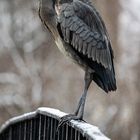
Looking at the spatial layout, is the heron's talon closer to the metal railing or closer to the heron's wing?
the metal railing

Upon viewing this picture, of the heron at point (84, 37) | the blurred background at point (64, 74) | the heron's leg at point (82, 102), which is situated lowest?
the blurred background at point (64, 74)

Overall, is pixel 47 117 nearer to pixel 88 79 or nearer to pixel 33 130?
pixel 33 130

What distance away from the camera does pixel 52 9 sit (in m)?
3.52

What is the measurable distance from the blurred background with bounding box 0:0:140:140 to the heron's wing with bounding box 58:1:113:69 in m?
3.90

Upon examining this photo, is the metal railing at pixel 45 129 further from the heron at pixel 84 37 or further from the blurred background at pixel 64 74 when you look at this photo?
the blurred background at pixel 64 74

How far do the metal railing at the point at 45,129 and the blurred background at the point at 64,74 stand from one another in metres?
4.02

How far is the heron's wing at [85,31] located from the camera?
11.2ft

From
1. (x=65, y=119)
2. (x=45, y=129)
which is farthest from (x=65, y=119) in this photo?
(x=45, y=129)

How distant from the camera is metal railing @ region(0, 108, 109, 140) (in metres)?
2.70

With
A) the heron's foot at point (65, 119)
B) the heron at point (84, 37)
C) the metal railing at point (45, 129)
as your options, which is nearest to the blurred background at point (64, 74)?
the heron at point (84, 37)

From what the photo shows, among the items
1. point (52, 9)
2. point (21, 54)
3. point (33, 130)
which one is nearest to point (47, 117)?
point (33, 130)

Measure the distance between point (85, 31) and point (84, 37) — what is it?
0.10 feet

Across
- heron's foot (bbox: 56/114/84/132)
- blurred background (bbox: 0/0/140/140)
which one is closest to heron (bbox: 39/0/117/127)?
heron's foot (bbox: 56/114/84/132)

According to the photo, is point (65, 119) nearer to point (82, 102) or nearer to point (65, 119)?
point (65, 119)
